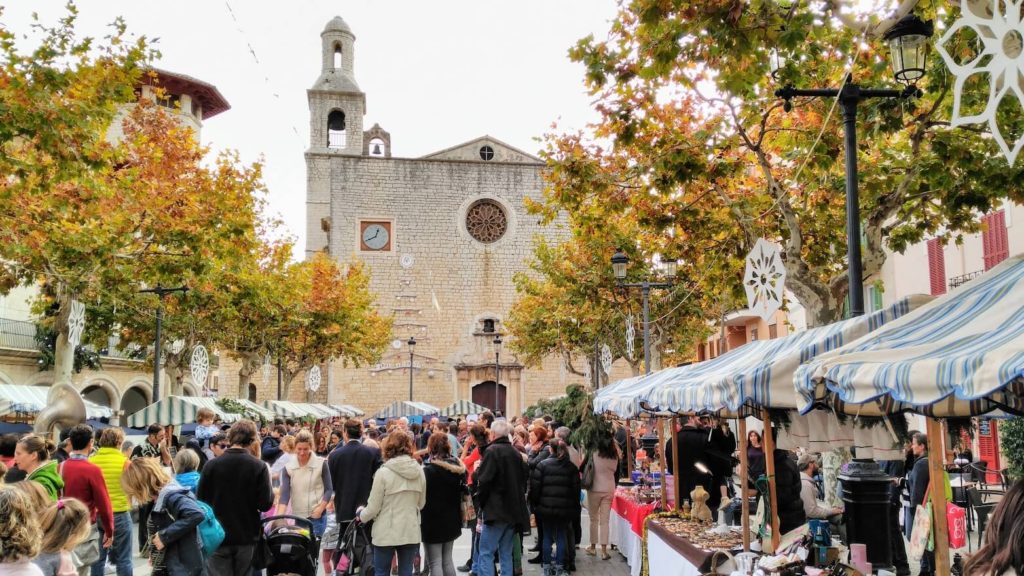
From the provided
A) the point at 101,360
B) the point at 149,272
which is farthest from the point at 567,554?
the point at 101,360

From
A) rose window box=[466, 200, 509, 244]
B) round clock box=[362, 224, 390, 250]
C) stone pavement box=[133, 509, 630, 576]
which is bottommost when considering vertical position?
stone pavement box=[133, 509, 630, 576]

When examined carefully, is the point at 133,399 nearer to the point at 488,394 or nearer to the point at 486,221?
the point at 488,394

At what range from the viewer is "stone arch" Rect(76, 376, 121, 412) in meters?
32.1

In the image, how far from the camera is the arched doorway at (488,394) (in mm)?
43188

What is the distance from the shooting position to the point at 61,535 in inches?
171

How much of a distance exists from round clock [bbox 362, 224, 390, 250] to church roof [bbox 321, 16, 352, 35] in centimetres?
980

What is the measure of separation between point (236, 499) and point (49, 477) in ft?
4.46

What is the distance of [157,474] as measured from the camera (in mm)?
6832

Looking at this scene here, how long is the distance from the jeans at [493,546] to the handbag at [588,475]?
2317 millimetres

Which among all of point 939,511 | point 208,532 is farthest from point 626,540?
point 939,511

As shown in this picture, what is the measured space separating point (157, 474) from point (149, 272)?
10216 millimetres

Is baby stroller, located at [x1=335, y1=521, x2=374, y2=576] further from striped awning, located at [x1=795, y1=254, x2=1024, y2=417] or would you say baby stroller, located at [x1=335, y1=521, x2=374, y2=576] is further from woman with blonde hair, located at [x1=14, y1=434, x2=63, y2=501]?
striped awning, located at [x1=795, y1=254, x2=1024, y2=417]

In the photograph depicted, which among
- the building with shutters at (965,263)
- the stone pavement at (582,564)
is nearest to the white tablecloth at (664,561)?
the stone pavement at (582,564)

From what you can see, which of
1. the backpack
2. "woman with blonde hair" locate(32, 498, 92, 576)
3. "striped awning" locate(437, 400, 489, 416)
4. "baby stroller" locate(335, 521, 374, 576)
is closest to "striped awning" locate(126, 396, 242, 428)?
"baby stroller" locate(335, 521, 374, 576)
